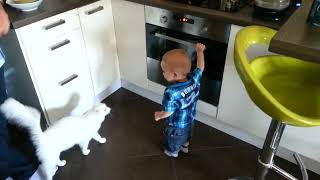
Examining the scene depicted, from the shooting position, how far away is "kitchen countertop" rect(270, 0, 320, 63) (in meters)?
0.81

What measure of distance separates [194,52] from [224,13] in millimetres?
304

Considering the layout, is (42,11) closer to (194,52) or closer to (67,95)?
(67,95)

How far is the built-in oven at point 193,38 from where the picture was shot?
1489 mm

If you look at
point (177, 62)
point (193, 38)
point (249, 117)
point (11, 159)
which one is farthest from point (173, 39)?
point (11, 159)

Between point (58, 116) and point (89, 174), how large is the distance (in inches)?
17.3

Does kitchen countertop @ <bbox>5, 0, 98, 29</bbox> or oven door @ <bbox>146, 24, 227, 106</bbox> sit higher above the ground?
kitchen countertop @ <bbox>5, 0, 98, 29</bbox>

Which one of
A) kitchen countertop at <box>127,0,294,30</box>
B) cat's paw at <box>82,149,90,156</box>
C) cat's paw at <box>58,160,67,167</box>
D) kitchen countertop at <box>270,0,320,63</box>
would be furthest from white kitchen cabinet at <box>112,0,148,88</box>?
kitchen countertop at <box>270,0,320,63</box>

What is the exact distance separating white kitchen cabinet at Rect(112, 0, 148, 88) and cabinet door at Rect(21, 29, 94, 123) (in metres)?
0.30

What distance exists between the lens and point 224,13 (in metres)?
1.40

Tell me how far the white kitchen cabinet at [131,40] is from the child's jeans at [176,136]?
0.55 meters

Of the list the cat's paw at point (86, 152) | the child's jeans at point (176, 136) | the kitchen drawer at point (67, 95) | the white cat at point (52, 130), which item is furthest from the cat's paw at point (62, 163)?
the child's jeans at point (176, 136)

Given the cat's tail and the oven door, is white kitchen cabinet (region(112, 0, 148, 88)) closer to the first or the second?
the oven door

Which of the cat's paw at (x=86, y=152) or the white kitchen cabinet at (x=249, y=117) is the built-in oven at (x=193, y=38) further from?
the cat's paw at (x=86, y=152)

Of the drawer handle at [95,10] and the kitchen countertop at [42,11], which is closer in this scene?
the kitchen countertop at [42,11]
